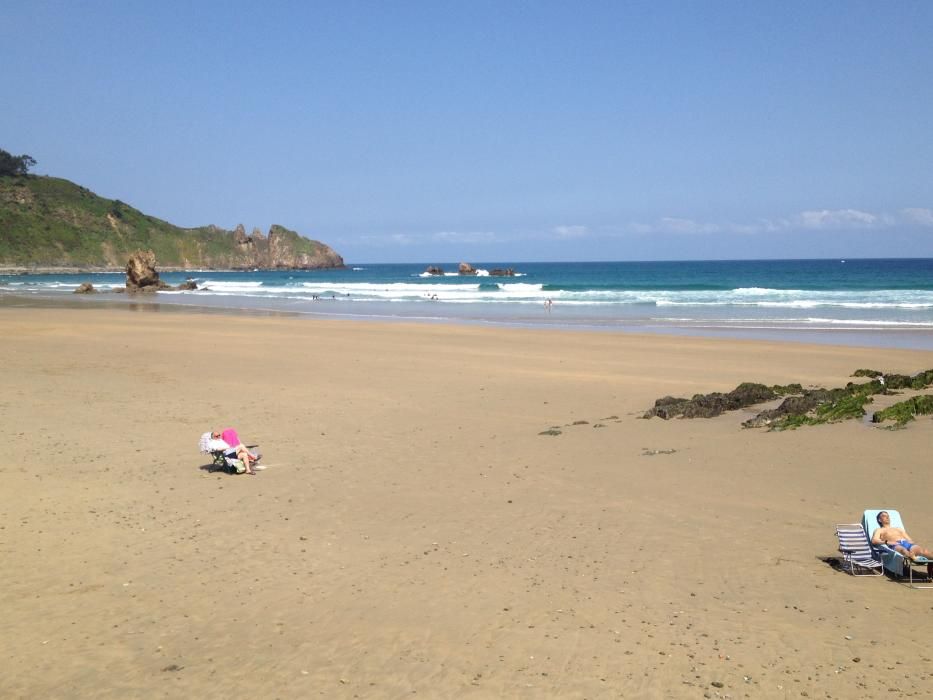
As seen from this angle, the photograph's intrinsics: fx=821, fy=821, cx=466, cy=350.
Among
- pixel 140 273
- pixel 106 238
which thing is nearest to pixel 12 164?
pixel 106 238

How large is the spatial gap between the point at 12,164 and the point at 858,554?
552 feet

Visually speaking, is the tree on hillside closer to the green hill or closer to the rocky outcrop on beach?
the green hill

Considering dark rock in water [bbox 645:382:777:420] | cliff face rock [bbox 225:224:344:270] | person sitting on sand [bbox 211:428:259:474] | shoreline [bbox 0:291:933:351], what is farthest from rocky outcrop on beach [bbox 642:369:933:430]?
cliff face rock [bbox 225:224:344:270]

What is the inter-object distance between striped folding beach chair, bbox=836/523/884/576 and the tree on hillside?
16554 cm

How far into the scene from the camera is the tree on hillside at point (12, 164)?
146250mm

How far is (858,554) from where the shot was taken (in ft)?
21.5

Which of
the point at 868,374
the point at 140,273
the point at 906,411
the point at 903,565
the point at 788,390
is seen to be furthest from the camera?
the point at 140,273

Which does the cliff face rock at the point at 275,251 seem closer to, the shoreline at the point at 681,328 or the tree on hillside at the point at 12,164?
the tree on hillside at the point at 12,164

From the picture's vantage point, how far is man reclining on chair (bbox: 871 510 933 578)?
626cm

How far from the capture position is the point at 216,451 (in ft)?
31.4

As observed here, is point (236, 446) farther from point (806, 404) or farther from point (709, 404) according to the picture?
point (806, 404)

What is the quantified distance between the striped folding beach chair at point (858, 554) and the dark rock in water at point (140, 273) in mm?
68318

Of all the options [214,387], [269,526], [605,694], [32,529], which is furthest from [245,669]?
[214,387]

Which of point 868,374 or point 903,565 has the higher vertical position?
point 868,374
